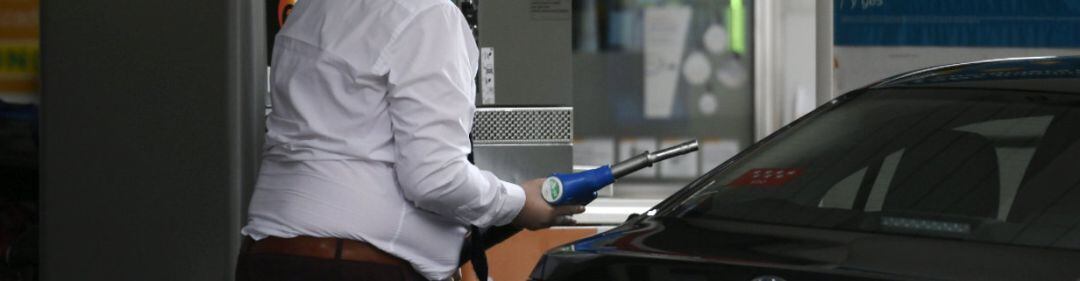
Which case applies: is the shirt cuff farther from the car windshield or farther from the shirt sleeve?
the car windshield

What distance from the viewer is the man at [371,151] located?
3129mm

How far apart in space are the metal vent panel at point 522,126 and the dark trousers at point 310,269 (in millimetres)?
3817

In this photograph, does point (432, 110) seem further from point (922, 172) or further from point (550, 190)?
point (922, 172)

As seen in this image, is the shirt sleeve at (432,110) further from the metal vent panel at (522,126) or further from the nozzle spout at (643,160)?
the metal vent panel at (522,126)

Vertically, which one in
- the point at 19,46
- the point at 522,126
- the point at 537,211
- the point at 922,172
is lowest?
the point at 522,126

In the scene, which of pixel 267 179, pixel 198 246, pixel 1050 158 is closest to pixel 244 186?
pixel 198 246

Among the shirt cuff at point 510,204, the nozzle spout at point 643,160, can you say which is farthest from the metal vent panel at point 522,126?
the shirt cuff at point 510,204

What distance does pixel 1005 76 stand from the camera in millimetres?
3090

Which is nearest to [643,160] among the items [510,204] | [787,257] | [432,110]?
[510,204]

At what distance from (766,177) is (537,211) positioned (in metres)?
0.50

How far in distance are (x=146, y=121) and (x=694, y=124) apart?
12.0 ft

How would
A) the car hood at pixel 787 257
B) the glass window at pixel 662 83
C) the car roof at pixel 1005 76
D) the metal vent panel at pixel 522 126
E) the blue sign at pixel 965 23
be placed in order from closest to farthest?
1. the car hood at pixel 787 257
2. the car roof at pixel 1005 76
3. the metal vent panel at pixel 522 126
4. the blue sign at pixel 965 23
5. the glass window at pixel 662 83

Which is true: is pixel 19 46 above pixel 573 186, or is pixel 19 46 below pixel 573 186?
above

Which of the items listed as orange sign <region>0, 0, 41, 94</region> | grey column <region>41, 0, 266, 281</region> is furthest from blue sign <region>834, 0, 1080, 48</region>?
orange sign <region>0, 0, 41, 94</region>
